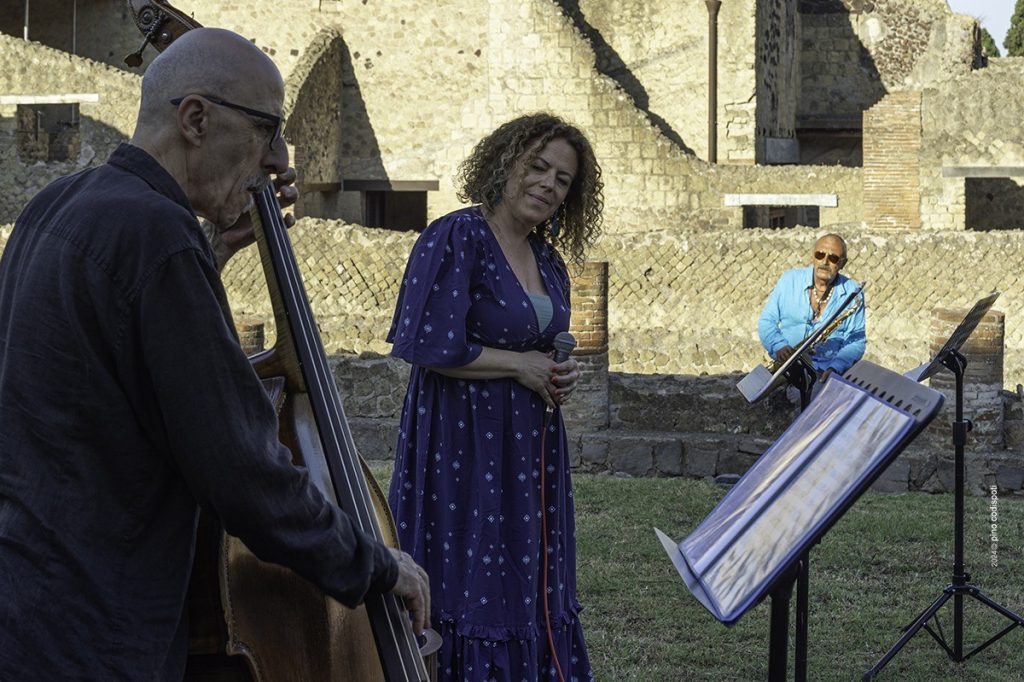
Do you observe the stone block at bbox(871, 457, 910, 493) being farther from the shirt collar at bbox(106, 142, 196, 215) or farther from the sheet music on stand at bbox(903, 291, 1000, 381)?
the shirt collar at bbox(106, 142, 196, 215)

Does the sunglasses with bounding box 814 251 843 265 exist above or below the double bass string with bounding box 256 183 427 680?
above

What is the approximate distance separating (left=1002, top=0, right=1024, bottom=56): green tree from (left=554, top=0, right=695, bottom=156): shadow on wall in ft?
49.6

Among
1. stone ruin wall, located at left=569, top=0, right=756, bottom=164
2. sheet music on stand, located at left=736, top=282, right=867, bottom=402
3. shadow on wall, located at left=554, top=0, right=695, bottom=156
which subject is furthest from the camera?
shadow on wall, located at left=554, top=0, right=695, bottom=156

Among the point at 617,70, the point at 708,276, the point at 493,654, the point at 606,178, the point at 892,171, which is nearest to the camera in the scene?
the point at 493,654

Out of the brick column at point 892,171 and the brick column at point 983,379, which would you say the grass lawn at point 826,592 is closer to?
the brick column at point 983,379

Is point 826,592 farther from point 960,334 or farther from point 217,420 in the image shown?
point 217,420

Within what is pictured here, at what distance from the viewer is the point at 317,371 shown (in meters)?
2.83

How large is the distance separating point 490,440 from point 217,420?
78.4 inches

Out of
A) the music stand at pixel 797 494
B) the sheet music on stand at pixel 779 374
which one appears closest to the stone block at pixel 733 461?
the sheet music on stand at pixel 779 374

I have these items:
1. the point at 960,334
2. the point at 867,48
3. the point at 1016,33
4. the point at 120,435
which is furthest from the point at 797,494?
the point at 1016,33

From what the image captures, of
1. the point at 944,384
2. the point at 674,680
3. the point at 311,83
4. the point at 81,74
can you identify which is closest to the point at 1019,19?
the point at 311,83

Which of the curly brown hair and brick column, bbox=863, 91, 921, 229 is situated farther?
brick column, bbox=863, 91, 921, 229

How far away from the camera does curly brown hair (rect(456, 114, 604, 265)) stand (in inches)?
166

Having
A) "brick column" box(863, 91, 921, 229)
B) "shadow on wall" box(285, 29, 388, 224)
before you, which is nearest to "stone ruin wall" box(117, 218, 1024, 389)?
"brick column" box(863, 91, 921, 229)
